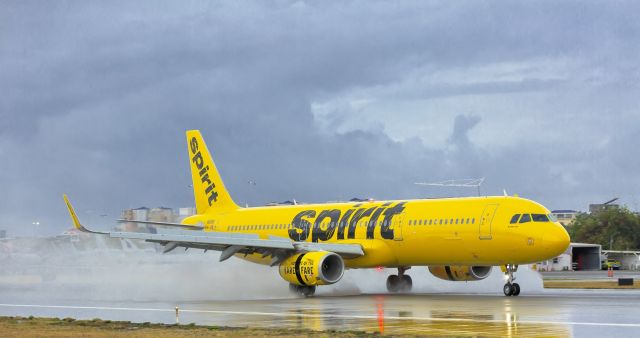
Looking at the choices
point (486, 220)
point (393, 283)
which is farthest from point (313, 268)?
point (393, 283)

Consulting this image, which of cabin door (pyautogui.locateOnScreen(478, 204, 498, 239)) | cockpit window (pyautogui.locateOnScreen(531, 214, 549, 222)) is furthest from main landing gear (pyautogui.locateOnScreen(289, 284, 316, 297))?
cockpit window (pyautogui.locateOnScreen(531, 214, 549, 222))

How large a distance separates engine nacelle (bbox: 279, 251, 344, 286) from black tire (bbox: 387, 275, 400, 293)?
21.6ft

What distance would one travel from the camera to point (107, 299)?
47656 millimetres

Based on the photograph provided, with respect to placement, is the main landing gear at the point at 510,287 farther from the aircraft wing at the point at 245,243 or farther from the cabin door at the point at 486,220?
the aircraft wing at the point at 245,243

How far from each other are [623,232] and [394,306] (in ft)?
427

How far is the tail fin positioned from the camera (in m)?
60.5

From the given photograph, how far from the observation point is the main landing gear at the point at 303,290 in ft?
155

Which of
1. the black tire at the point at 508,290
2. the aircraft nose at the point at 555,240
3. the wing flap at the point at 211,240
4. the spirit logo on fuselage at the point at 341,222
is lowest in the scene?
the black tire at the point at 508,290

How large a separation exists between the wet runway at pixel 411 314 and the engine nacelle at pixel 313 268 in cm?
152

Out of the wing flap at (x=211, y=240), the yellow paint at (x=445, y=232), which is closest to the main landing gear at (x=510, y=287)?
the yellow paint at (x=445, y=232)

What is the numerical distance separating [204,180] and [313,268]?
58.0 feet

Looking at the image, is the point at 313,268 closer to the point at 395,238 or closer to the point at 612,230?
the point at 395,238

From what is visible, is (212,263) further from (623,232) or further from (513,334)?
(623,232)

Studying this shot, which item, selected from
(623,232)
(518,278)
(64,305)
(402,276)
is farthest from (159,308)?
(623,232)
